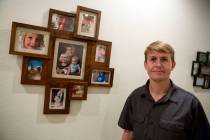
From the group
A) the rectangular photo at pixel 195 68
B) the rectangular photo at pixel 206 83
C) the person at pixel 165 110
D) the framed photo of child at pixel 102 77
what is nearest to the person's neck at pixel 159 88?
the person at pixel 165 110

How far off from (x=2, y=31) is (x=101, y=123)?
1005mm

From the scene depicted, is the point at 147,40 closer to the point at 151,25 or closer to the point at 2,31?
the point at 151,25

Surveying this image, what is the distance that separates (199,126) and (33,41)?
A: 1162mm

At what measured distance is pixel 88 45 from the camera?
1861mm

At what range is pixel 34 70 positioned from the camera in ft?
5.53

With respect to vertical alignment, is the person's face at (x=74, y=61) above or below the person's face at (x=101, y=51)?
below

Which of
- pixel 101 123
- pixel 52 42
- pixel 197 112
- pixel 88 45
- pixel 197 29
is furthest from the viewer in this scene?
pixel 197 29

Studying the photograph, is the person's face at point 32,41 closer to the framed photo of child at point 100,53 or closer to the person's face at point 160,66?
the framed photo of child at point 100,53

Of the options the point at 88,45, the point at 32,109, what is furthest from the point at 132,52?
the point at 32,109

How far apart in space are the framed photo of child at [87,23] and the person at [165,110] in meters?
0.49

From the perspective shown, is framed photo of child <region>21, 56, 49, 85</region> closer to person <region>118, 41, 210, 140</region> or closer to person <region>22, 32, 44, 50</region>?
person <region>22, 32, 44, 50</region>

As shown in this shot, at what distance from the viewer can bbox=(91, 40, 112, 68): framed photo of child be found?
1889 millimetres

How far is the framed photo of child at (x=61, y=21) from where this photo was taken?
1708mm

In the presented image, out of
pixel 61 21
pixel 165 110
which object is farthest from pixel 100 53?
pixel 165 110
